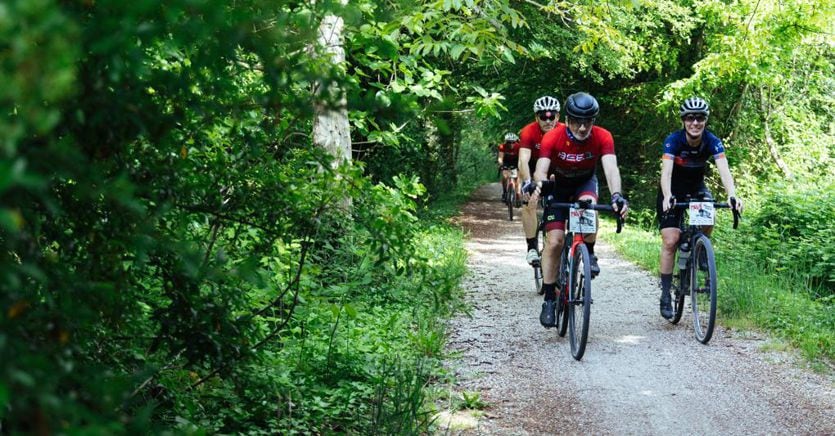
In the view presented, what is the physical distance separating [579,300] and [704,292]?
54.2 inches

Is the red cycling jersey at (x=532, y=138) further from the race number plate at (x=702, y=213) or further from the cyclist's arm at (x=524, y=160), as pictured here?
the race number plate at (x=702, y=213)

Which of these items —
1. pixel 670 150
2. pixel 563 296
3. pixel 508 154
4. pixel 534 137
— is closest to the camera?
pixel 563 296

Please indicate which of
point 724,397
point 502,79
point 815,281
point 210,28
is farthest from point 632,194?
point 210,28

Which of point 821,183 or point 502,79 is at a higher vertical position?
point 502,79

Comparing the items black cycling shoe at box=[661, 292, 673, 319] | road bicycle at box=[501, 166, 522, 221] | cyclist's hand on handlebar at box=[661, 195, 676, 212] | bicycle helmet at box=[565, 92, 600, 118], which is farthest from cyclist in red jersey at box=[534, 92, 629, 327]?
road bicycle at box=[501, 166, 522, 221]

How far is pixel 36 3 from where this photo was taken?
4.00 feet

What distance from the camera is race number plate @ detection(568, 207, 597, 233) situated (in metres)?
7.05

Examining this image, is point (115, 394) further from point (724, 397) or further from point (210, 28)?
point (724, 397)

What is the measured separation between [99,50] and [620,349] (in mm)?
6272

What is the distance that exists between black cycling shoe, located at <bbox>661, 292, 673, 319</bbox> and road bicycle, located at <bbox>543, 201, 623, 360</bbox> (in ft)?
4.15

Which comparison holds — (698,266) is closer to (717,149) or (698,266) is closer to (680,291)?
(680,291)

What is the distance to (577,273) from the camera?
7.07 m

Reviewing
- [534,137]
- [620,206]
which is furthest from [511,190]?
[620,206]

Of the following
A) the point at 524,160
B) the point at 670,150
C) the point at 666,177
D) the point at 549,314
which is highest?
the point at 670,150
